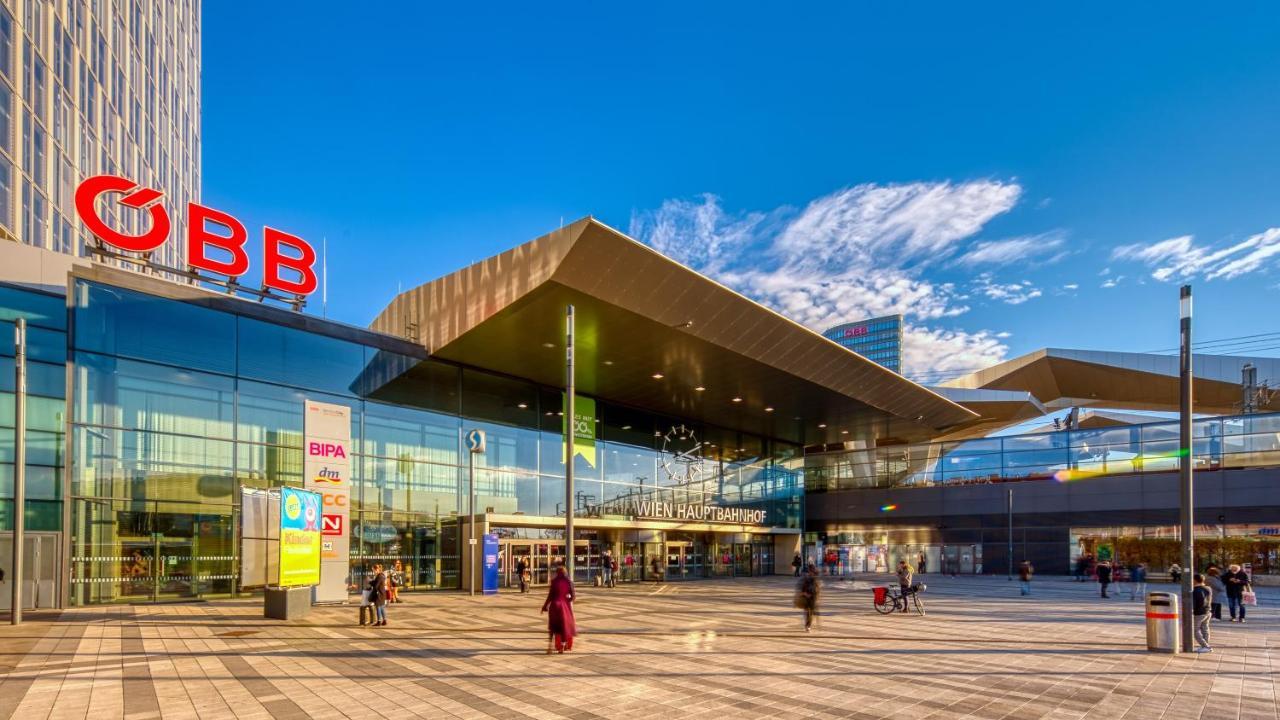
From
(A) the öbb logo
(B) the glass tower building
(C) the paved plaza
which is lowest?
(C) the paved plaza

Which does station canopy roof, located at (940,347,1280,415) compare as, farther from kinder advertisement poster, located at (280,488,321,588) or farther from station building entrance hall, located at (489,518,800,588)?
kinder advertisement poster, located at (280,488,321,588)

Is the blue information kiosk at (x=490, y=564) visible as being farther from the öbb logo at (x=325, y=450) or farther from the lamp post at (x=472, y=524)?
the öbb logo at (x=325, y=450)

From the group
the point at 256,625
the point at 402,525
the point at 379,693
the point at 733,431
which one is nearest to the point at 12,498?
the point at 256,625

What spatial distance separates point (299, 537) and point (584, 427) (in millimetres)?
17475

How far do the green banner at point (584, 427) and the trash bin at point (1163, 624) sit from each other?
78.8 feet

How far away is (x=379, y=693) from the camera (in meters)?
11.9

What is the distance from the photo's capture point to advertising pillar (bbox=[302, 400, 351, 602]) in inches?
989

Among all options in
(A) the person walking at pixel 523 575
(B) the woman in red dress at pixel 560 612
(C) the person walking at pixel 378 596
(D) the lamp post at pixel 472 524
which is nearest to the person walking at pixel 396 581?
(D) the lamp post at pixel 472 524

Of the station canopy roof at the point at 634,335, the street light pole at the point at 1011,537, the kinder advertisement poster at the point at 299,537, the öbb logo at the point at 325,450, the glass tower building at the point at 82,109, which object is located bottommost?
the street light pole at the point at 1011,537

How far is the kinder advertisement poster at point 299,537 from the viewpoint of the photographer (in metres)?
21.2

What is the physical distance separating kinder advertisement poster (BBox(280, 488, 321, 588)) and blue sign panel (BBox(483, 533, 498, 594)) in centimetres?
809

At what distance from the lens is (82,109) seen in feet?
145

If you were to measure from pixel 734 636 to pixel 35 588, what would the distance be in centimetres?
1905

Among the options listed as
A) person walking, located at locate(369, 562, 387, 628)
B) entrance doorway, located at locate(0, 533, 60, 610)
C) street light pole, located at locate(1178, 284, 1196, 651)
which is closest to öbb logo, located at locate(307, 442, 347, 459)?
person walking, located at locate(369, 562, 387, 628)
